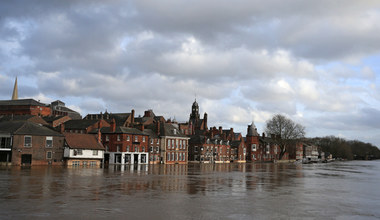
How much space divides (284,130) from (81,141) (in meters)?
79.7

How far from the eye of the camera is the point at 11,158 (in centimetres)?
6034

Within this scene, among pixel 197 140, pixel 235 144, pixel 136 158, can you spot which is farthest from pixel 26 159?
pixel 235 144

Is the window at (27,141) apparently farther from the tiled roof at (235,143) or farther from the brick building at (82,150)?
the tiled roof at (235,143)

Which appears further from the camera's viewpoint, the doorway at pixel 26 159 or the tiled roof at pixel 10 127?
the tiled roof at pixel 10 127

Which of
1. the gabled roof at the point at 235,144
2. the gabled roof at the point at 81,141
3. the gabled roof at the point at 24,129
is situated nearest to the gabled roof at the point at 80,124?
the gabled roof at the point at 81,141

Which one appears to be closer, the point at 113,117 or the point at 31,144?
the point at 31,144

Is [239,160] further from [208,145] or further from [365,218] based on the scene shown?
[365,218]

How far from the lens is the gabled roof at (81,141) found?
67.2 m

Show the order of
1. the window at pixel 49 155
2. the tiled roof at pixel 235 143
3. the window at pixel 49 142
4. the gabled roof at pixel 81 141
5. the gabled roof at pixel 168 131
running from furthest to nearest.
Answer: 1. the tiled roof at pixel 235 143
2. the gabled roof at pixel 168 131
3. the gabled roof at pixel 81 141
4. the window at pixel 49 142
5. the window at pixel 49 155

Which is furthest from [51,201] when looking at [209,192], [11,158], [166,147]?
[166,147]

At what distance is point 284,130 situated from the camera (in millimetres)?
128125

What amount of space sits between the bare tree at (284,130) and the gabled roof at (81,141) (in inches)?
2918

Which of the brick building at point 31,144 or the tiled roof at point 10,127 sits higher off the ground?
the tiled roof at point 10,127

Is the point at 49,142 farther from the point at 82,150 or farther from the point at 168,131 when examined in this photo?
the point at 168,131
